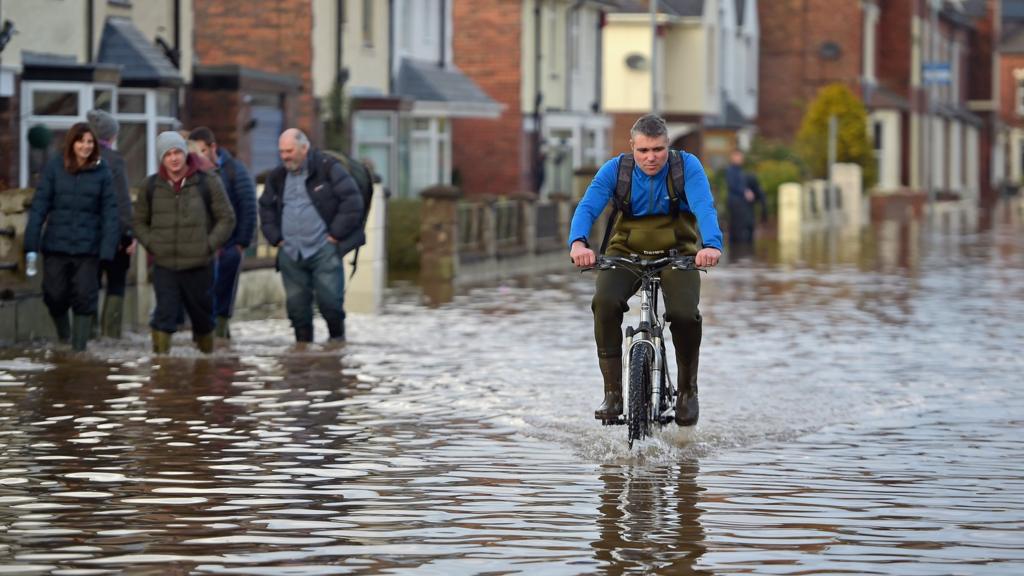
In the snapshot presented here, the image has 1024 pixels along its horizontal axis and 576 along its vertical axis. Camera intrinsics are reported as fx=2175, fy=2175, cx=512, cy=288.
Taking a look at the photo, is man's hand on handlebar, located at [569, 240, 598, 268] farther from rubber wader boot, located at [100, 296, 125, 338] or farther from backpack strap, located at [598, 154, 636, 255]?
rubber wader boot, located at [100, 296, 125, 338]

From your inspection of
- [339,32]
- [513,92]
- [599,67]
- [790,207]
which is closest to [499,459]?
[339,32]

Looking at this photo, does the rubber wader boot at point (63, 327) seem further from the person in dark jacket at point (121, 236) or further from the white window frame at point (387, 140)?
the white window frame at point (387, 140)

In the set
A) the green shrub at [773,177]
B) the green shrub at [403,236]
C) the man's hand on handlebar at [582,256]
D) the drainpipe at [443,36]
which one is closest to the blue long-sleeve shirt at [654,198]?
the man's hand on handlebar at [582,256]

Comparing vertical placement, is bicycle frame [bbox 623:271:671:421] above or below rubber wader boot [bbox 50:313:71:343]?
above

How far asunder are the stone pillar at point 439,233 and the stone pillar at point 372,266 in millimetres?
1231

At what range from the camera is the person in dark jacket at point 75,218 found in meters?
15.9

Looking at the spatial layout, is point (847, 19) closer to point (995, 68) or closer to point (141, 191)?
point (995, 68)

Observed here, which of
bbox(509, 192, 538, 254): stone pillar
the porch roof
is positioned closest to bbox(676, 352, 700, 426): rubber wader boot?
bbox(509, 192, 538, 254): stone pillar

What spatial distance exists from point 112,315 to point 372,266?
932 centimetres

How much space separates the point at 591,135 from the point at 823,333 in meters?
37.0

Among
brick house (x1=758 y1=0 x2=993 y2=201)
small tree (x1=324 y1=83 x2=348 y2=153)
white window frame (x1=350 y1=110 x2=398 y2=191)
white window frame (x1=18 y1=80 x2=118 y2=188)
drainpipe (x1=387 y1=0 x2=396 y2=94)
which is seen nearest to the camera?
white window frame (x1=18 y1=80 x2=118 y2=188)

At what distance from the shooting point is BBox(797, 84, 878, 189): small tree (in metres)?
63.8

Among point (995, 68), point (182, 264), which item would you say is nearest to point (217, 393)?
point (182, 264)

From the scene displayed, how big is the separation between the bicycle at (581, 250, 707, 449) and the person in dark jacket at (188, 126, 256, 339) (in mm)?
5953
